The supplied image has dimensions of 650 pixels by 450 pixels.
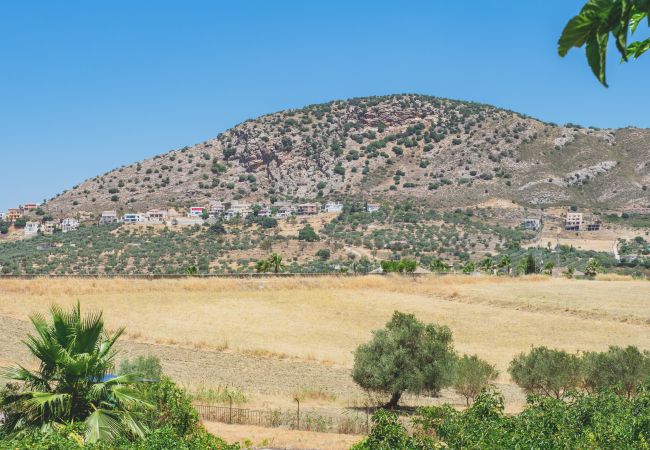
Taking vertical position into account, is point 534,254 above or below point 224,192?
below

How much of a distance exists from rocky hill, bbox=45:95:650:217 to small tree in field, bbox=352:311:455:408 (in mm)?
108005

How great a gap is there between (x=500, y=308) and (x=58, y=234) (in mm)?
85939

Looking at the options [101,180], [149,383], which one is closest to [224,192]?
[101,180]

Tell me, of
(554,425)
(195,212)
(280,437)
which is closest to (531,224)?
(195,212)

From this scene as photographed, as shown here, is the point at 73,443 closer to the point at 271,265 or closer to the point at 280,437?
the point at 280,437

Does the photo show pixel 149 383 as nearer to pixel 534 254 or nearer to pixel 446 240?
pixel 534 254

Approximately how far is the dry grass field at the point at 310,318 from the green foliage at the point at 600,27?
25.6 m

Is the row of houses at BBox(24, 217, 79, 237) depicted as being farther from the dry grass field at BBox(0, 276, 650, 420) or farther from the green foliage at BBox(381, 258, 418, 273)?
the dry grass field at BBox(0, 276, 650, 420)

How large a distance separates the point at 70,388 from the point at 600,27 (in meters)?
12.0

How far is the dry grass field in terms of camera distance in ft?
117

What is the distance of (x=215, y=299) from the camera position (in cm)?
6175

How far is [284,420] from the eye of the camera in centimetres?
2303

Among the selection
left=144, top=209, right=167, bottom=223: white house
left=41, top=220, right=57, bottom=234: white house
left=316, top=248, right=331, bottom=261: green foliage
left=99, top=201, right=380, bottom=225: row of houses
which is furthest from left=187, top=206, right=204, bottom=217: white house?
left=316, top=248, right=331, bottom=261: green foliage

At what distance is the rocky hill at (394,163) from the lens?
140750mm
